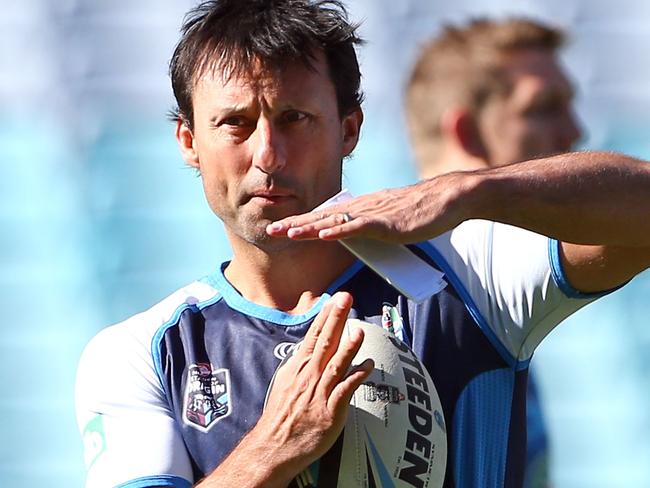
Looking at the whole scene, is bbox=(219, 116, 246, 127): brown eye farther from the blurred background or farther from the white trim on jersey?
the blurred background

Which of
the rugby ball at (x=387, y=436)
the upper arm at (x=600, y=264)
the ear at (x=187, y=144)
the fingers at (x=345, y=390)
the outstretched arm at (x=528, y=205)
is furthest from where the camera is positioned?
the ear at (x=187, y=144)

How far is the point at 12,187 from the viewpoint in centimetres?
692

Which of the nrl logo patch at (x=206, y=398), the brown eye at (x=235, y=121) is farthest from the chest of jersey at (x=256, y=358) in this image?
the brown eye at (x=235, y=121)

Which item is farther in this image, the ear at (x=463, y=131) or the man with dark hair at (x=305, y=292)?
the ear at (x=463, y=131)

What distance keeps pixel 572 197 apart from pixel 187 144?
1279 mm

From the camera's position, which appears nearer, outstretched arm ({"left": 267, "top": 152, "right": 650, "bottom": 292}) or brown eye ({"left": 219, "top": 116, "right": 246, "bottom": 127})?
outstretched arm ({"left": 267, "top": 152, "right": 650, "bottom": 292})

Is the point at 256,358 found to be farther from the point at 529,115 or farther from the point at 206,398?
the point at 529,115

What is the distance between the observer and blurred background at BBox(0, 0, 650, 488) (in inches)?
269

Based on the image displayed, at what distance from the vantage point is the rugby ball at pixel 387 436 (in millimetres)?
3291

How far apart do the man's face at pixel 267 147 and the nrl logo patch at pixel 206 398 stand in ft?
1.23

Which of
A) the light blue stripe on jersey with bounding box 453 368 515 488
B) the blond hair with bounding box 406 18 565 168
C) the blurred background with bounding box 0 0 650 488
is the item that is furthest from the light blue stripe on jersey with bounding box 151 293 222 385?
the blurred background with bounding box 0 0 650 488

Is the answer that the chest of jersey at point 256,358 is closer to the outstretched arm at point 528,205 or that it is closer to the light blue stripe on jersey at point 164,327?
the light blue stripe on jersey at point 164,327

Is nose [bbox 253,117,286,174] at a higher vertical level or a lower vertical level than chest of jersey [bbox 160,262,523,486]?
higher

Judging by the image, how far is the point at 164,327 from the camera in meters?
3.74
